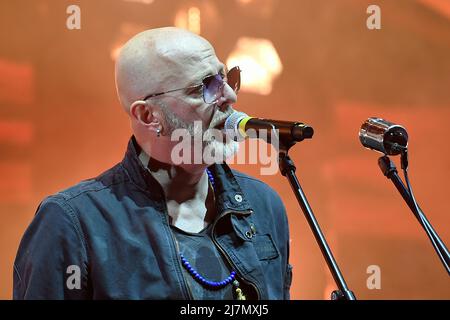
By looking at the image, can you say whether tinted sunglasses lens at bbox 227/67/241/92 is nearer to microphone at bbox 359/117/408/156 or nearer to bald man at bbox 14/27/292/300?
bald man at bbox 14/27/292/300

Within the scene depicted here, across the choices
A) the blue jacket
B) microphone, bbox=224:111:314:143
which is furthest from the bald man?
microphone, bbox=224:111:314:143

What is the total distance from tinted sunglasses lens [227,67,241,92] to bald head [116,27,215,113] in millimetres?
92

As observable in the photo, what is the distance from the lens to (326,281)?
120 inches

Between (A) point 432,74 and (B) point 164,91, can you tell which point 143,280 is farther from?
(A) point 432,74

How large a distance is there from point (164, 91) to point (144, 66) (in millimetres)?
81

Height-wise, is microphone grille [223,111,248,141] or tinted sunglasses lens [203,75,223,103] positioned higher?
tinted sunglasses lens [203,75,223,103]

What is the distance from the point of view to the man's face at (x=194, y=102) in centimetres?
169

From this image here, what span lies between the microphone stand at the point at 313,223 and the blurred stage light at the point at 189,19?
1609mm

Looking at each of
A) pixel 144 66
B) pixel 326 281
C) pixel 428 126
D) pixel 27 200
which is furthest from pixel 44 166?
pixel 428 126

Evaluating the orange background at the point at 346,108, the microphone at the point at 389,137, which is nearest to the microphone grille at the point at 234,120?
the microphone at the point at 389,137

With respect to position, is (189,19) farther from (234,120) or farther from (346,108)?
(234,120)

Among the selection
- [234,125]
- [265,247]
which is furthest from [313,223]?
[265,247]

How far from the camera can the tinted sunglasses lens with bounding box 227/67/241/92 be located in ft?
5.86

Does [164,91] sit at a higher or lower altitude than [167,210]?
higher
